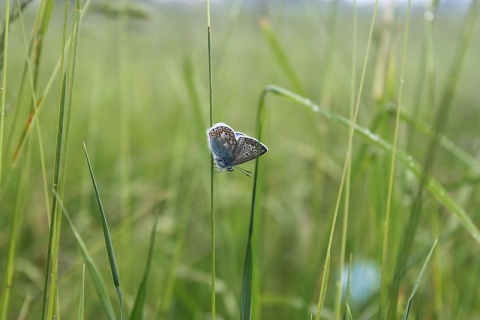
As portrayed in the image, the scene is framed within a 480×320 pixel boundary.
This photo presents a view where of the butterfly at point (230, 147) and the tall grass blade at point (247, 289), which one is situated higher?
the butterfly at point (230, 147)

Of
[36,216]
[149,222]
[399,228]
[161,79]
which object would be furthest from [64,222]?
[161,79]

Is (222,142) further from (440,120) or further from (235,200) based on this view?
(235,200)

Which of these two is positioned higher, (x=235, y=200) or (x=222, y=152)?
(x=222, y=152)

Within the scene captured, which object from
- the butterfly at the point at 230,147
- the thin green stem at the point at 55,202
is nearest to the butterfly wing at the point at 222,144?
the butterfly at the point at 230,147

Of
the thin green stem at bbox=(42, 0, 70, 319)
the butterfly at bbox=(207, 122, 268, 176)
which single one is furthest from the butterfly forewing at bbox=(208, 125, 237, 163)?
the thin green stem at bbox=(42, 0, 70, 319)

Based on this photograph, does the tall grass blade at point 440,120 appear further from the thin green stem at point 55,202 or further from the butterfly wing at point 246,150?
the thin green stem at point 55,202

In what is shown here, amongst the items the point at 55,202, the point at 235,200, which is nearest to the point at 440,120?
the point at 55,202
